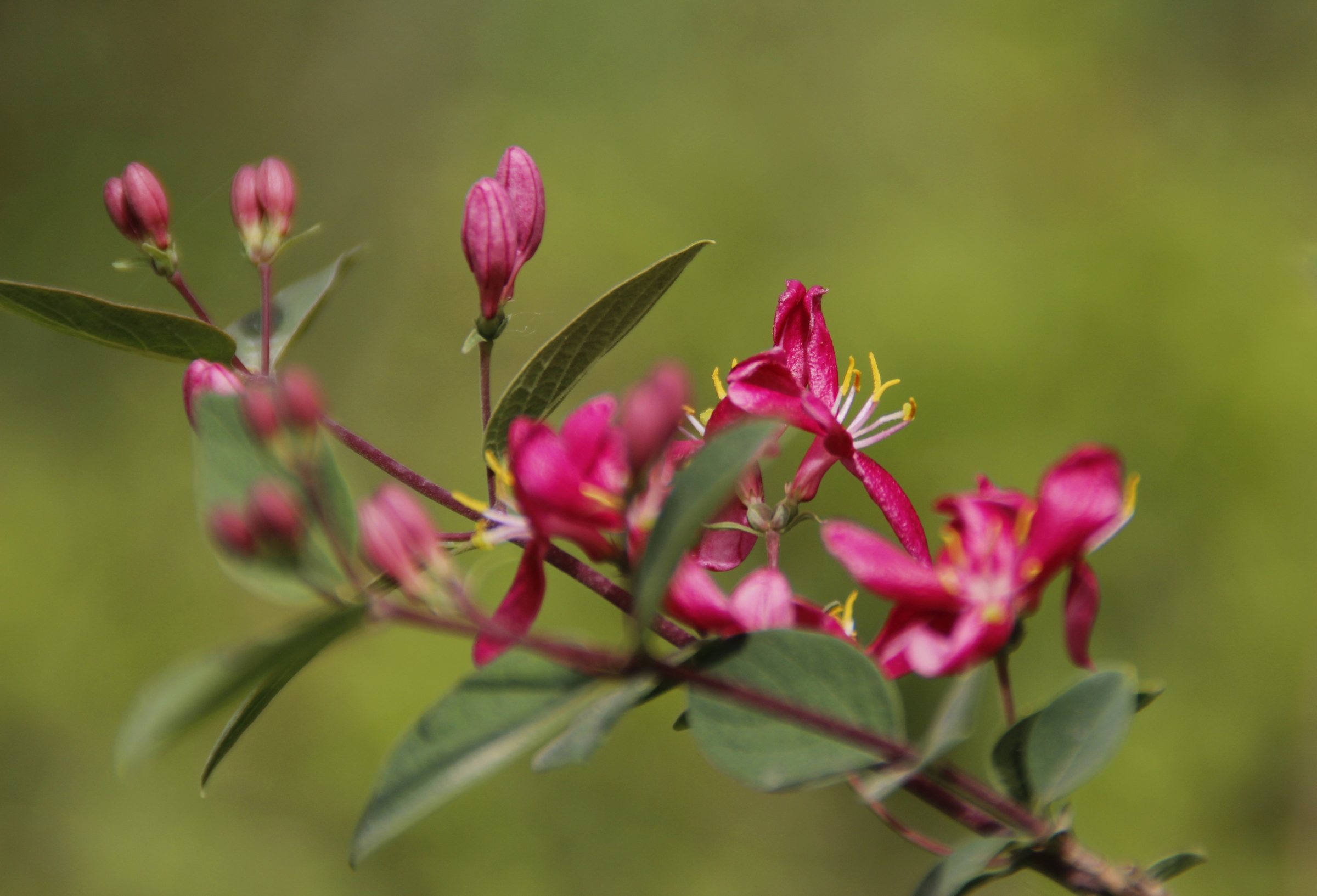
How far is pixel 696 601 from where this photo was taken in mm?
466

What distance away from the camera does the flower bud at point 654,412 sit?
39 centimetres

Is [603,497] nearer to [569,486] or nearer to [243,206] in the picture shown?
[569,486]

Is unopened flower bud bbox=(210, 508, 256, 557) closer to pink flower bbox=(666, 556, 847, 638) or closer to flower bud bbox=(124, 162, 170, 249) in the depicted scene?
pink flower bbox=(666, 556, 847, 638)

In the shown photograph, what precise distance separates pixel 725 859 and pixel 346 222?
3276mm

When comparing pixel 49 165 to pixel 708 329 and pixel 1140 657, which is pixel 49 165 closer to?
pixel 708 329

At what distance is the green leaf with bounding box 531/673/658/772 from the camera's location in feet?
1.39

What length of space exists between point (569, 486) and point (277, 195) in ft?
1.33

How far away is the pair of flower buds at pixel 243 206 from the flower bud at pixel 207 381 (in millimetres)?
174

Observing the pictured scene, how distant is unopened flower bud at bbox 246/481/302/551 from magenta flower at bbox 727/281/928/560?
0.24m

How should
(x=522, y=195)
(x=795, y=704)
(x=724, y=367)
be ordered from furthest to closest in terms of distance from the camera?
(x=724, y=367) < (x=522, y=195) < (x=795, y=704)

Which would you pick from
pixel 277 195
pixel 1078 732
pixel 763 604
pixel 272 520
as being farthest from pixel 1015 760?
pixel 277 195

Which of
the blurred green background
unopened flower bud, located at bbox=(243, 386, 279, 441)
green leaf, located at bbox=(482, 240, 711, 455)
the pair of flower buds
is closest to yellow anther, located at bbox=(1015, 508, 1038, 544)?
green leaf, located at bbox=(482, 240, 711, 455)

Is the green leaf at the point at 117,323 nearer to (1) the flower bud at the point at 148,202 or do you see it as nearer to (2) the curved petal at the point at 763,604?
(1) the flower bud at the point at 148,202

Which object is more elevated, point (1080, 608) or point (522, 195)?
point (522, 195)
